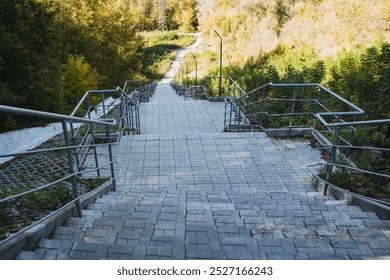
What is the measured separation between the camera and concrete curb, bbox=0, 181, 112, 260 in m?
2.36

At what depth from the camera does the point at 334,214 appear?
3723 mm

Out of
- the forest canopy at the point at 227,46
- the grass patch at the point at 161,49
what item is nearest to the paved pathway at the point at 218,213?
the forest canopy at the point at 227,46

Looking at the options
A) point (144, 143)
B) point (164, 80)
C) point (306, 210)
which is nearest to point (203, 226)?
point (306, 210)

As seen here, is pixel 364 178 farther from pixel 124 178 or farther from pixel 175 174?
pixel 124 178

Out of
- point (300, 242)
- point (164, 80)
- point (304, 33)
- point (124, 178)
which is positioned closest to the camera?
point (300, 242)

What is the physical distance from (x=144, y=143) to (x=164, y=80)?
127ft

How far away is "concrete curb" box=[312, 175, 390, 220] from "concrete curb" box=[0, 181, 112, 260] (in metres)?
3.52

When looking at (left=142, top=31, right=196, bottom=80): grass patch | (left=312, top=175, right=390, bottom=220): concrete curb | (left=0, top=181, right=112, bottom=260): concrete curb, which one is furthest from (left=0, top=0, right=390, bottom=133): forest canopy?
(left=142, top=31, right=196, bottom=80): grass patch

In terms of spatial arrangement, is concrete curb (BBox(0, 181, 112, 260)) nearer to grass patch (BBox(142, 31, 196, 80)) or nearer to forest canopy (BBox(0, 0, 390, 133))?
forest canopy (BBox(0, 0, 390, 133))

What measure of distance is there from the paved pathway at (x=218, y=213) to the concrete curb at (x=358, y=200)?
10 centimetres

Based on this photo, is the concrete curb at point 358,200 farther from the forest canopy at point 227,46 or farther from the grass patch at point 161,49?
the grass patch at point 161,49

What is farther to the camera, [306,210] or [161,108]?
[161,108]
